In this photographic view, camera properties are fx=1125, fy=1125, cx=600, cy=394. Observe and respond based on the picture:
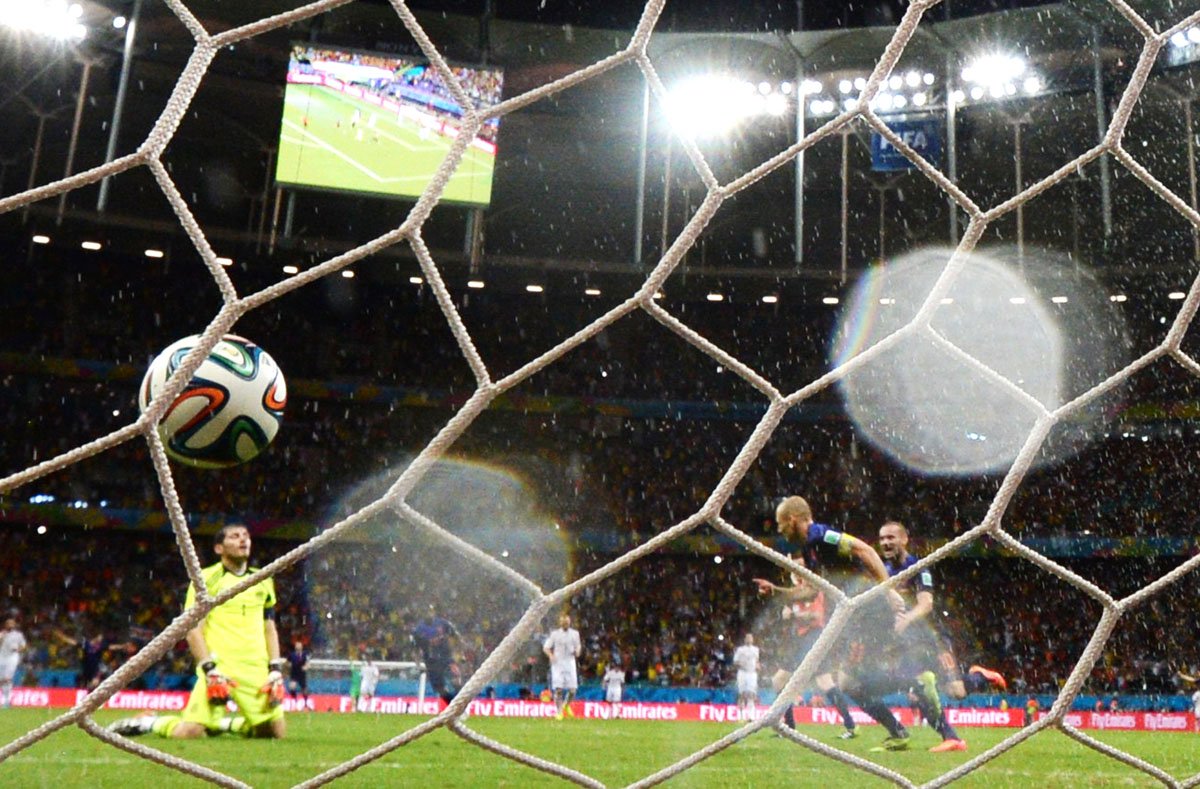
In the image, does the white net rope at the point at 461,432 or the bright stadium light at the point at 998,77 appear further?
the bright stadium light at the point at 998,77

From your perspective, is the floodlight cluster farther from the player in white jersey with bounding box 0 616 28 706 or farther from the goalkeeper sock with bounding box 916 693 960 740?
the player in white jersey with bounding box 0 616 28 706

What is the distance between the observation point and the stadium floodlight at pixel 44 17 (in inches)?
522

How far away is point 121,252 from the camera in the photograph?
14.8 meters

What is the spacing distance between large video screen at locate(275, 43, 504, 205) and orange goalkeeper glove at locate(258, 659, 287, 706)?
8337mm

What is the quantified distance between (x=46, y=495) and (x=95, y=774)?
38.8 ft

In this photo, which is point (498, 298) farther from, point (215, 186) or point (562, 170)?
point (215, 186)

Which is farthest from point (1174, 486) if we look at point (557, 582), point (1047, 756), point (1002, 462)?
point (1047, 756)

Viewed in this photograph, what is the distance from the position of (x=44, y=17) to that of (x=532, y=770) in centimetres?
1290

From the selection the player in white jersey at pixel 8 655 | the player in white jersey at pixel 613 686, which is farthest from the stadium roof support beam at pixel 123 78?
the player in white jersey at pixel 613 686

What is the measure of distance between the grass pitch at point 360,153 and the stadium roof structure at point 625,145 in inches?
62.4

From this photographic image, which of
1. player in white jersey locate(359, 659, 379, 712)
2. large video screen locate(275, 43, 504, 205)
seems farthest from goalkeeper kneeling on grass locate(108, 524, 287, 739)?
large video screen locate(275, 43, 504, 205)

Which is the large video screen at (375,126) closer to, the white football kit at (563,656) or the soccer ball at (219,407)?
the white football kit at (563,656)

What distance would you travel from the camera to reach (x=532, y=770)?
3732 millimetres

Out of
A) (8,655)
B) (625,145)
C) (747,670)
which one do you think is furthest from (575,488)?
(8,655)
